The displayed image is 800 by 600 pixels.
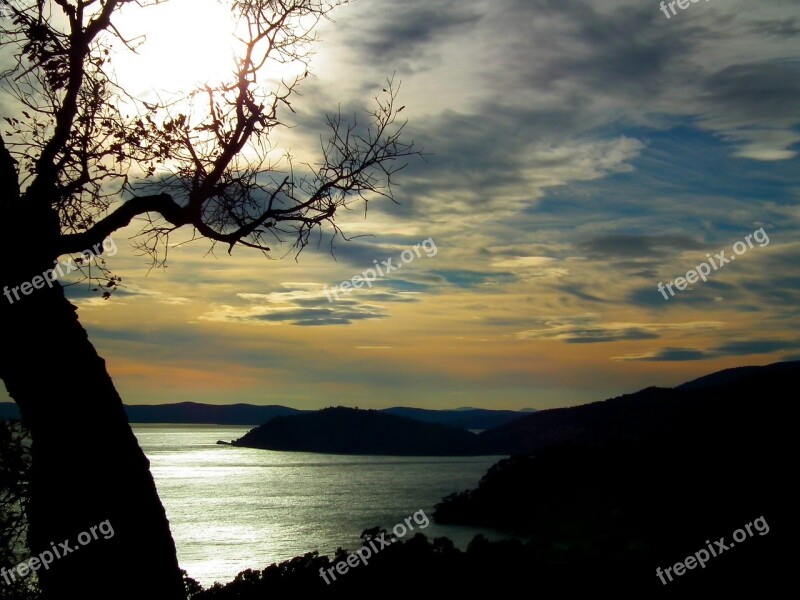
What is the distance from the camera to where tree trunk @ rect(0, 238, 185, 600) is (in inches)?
143

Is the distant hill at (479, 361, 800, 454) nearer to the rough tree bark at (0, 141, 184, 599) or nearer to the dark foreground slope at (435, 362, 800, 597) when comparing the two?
the dark foreground slope at (435, 362, 800, 597)

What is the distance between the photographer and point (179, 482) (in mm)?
128375

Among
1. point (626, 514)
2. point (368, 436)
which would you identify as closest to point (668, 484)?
point (626, 514)

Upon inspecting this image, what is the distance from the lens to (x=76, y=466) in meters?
3.71

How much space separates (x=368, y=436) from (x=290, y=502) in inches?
3100

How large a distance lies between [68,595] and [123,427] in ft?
2.82

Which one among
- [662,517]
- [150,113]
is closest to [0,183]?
[150,113]

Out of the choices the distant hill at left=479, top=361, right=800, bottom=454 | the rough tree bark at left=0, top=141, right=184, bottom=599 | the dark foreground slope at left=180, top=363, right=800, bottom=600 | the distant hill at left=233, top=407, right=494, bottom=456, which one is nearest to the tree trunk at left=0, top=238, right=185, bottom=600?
the rough tree bark at left=0, top=141, right=184, bottom=599

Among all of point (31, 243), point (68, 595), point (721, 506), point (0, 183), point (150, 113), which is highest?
point (150, 113)

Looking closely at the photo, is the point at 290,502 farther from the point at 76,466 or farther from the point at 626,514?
the point at 76,466

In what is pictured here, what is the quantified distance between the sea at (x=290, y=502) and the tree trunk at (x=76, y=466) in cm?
3409

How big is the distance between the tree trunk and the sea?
112 feet

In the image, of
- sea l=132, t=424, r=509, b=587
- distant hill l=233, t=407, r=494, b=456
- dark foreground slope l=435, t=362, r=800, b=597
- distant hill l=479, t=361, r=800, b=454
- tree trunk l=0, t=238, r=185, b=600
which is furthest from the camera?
distant hill l=233, t=407, r=494, b=456

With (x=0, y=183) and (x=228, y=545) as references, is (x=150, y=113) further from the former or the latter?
(x=228, y=545)
